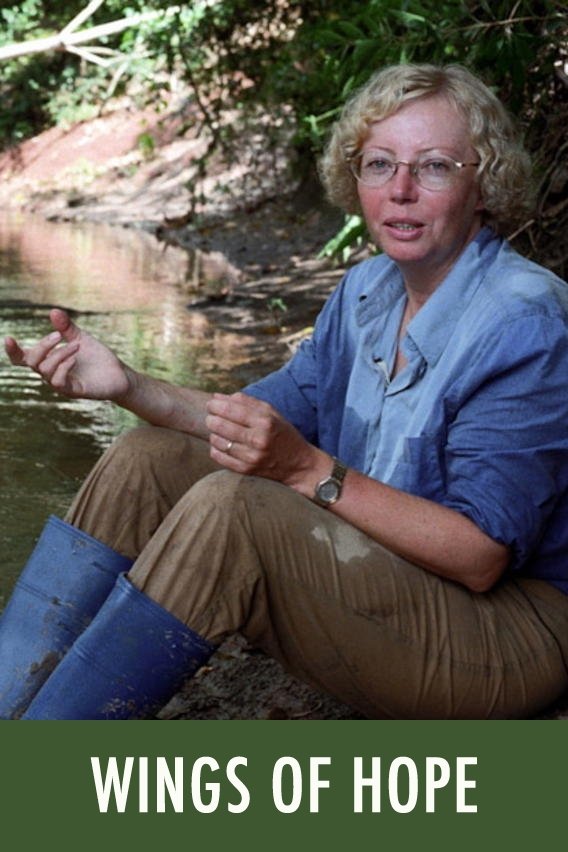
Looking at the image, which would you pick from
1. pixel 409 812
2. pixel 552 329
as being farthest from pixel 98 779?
pixel 552 329

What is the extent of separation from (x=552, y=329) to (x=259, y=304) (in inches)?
291

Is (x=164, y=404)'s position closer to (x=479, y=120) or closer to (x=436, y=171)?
(x=436, y=171)

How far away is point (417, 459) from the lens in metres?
2.82

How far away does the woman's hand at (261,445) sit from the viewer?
259 cm

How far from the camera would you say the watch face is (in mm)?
2611

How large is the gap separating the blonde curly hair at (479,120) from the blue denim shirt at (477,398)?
0.08 m

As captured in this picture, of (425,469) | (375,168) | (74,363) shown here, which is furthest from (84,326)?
(425,469)

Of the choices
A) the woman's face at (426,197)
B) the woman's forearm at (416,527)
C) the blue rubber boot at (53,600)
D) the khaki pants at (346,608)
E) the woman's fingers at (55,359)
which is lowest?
the blue rubber boot at (53,600)

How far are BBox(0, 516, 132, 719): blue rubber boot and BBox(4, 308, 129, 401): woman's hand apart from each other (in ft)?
1.05

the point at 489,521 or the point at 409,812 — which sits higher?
the point at 489,521

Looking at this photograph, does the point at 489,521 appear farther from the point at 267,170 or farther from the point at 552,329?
the point at 267,170

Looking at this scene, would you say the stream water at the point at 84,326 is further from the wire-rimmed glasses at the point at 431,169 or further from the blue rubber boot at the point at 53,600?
the wire-rimmed glasses at the point at 431,169

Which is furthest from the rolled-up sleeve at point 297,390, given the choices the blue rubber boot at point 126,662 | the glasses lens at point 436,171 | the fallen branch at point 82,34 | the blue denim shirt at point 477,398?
the fallen branch at point 82,34

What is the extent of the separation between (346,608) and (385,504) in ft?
0.64
